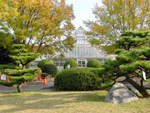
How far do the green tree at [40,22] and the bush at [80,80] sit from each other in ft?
14.9

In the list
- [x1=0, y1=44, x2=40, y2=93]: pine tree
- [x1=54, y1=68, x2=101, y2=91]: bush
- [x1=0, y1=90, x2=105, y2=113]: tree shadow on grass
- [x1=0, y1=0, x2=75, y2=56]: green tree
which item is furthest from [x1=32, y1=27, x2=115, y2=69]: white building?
[x1=0, y1=90, x2=105, y2=113]: tree shadow on grass

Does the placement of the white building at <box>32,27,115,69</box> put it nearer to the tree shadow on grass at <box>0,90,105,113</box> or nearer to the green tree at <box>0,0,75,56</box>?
the green tree at <box>0,0,75,56</box>

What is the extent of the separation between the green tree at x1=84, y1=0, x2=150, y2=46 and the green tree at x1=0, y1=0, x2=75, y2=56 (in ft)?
7.81

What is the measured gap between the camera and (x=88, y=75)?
26.3ft

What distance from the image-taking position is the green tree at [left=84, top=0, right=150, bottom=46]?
1197 cm

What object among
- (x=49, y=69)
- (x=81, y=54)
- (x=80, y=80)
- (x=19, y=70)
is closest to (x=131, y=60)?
(x=80, y=80)

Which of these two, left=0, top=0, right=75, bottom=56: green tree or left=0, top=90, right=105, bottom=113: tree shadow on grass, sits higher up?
left=0, top=0, right=75, bottom=56: green tree

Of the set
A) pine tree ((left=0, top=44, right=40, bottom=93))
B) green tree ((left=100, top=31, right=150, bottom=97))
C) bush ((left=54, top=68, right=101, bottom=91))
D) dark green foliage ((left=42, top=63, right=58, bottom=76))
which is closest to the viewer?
green tree ((left=100, top=31, right=150, bottom=97))

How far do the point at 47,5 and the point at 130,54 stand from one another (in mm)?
8581

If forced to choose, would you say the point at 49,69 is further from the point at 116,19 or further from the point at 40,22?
the point at 116,19

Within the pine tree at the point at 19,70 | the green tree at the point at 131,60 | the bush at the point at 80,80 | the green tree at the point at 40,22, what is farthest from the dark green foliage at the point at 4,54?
the green tree at the point at 131,60

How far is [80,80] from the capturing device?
26.0ft

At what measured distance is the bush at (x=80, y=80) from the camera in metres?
7.91

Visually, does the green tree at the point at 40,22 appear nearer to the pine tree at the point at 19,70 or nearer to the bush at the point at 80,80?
the pine tree at the point at 19,70
